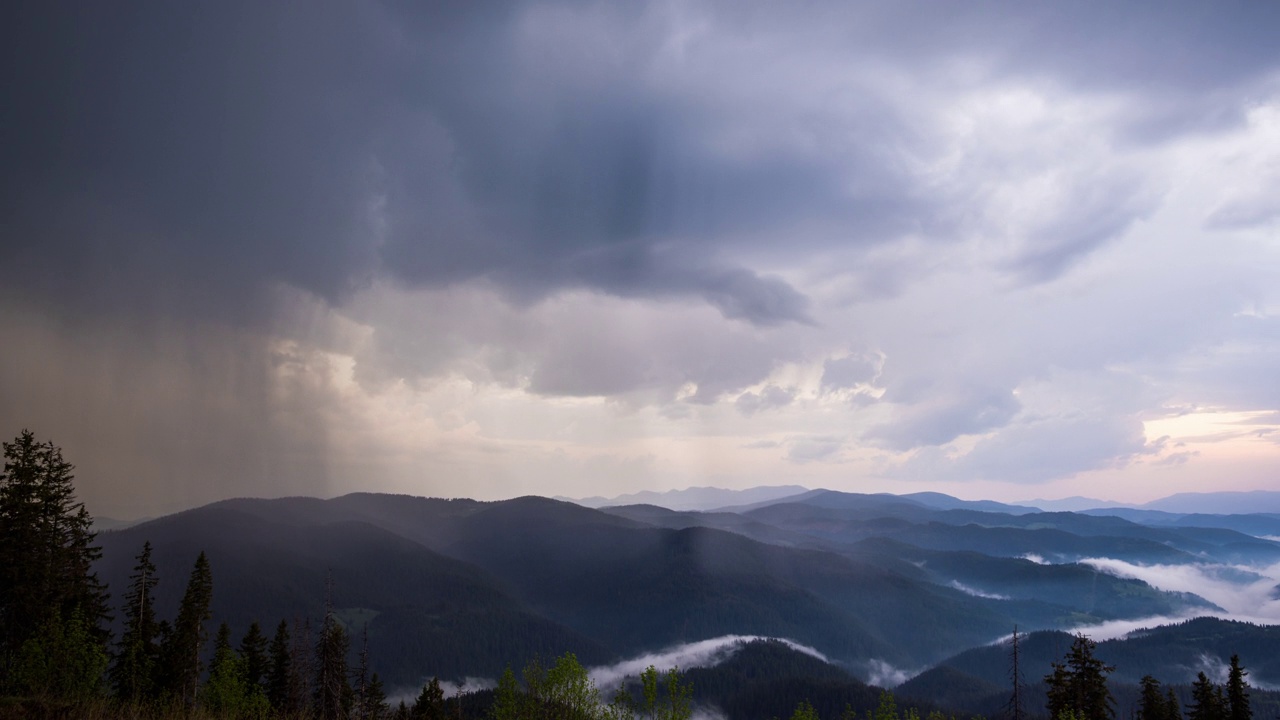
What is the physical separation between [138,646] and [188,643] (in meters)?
7.64

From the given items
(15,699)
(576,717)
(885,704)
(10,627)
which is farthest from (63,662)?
(885,704)

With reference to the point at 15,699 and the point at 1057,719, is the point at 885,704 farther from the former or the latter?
the point at 15,699

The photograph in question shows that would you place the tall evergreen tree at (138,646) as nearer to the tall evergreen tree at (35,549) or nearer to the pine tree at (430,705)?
the tall evergreen tree at (35,549)

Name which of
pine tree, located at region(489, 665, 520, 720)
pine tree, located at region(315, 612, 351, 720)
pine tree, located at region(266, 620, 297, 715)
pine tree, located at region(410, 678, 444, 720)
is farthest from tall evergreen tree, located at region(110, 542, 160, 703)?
pine tree, located at region(489, 665, 520, 720)

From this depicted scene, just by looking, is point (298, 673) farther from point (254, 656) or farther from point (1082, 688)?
point (1082, 688)

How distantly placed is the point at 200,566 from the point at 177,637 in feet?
21.1

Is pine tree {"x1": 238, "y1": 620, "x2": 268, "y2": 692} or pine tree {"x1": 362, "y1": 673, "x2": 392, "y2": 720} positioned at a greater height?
pine tree {"x1": 238, "y1": 620, "x2": 268, "y2": 692}

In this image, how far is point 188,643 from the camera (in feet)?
192

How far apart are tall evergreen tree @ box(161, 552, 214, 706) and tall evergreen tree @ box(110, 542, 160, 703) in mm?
1479

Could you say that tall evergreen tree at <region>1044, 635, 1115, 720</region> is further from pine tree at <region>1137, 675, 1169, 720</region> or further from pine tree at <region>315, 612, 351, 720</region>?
pine tree at <region>315, 612, 351, 720</region>

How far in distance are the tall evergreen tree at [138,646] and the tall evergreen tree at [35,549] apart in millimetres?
3480

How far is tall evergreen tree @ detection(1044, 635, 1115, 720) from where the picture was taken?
5788 centimetres

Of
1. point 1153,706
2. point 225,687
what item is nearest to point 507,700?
point 225,687

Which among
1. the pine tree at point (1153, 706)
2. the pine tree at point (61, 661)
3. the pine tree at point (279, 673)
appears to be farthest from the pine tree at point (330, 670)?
the pine tree at point (1153, 706)
